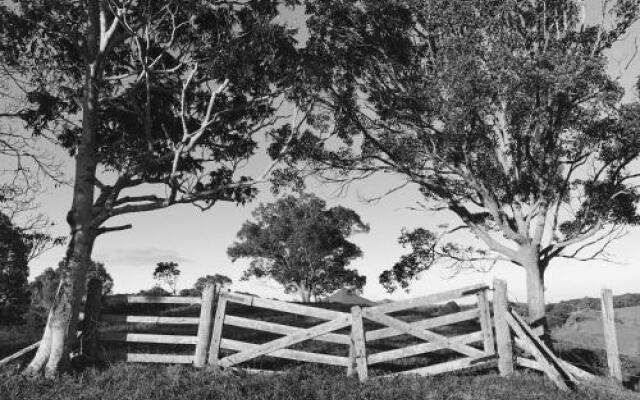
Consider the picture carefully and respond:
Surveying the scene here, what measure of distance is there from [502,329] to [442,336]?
52.4 inches

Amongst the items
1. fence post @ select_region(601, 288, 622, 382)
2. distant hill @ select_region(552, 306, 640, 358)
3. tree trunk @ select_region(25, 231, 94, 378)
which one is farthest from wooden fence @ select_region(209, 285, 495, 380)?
distant hill @ select_region(552, 306, 640, 358)

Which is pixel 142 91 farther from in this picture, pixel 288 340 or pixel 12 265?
pixel 12 265

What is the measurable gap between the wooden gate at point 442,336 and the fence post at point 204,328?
10.9 feet

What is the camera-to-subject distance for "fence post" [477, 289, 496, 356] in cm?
938

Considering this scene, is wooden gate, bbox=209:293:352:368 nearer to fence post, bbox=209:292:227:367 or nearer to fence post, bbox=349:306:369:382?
fence post, bbox=209:292:227:367

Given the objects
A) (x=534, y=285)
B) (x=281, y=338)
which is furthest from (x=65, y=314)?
(x=534, y=285)

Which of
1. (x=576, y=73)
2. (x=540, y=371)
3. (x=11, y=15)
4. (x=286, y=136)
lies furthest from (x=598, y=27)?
(x=11, y=15)

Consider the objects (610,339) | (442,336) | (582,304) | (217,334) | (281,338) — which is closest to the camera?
(442,336)

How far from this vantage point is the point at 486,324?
9469 mm

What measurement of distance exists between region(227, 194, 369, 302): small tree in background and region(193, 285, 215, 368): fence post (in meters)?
32.4

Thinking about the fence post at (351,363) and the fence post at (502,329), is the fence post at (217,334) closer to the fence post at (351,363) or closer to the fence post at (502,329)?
the fence post at (351,363)

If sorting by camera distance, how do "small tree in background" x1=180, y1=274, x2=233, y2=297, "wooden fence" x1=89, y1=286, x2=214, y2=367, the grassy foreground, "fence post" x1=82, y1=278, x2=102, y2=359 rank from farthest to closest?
1. "small tree in background" x1=180, y1=274, x2=233, y2=297
2. "fence post" x1=82, y1=278, x2=102, y2=359
3. "wooden fence" x1=89, y1=286, x2=214, y2=367
4. the grassy foreground

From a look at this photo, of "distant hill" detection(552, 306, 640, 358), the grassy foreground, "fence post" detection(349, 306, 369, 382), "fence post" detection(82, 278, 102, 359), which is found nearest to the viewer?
the grassy foreground

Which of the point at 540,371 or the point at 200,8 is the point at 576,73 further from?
the point at 200,8
